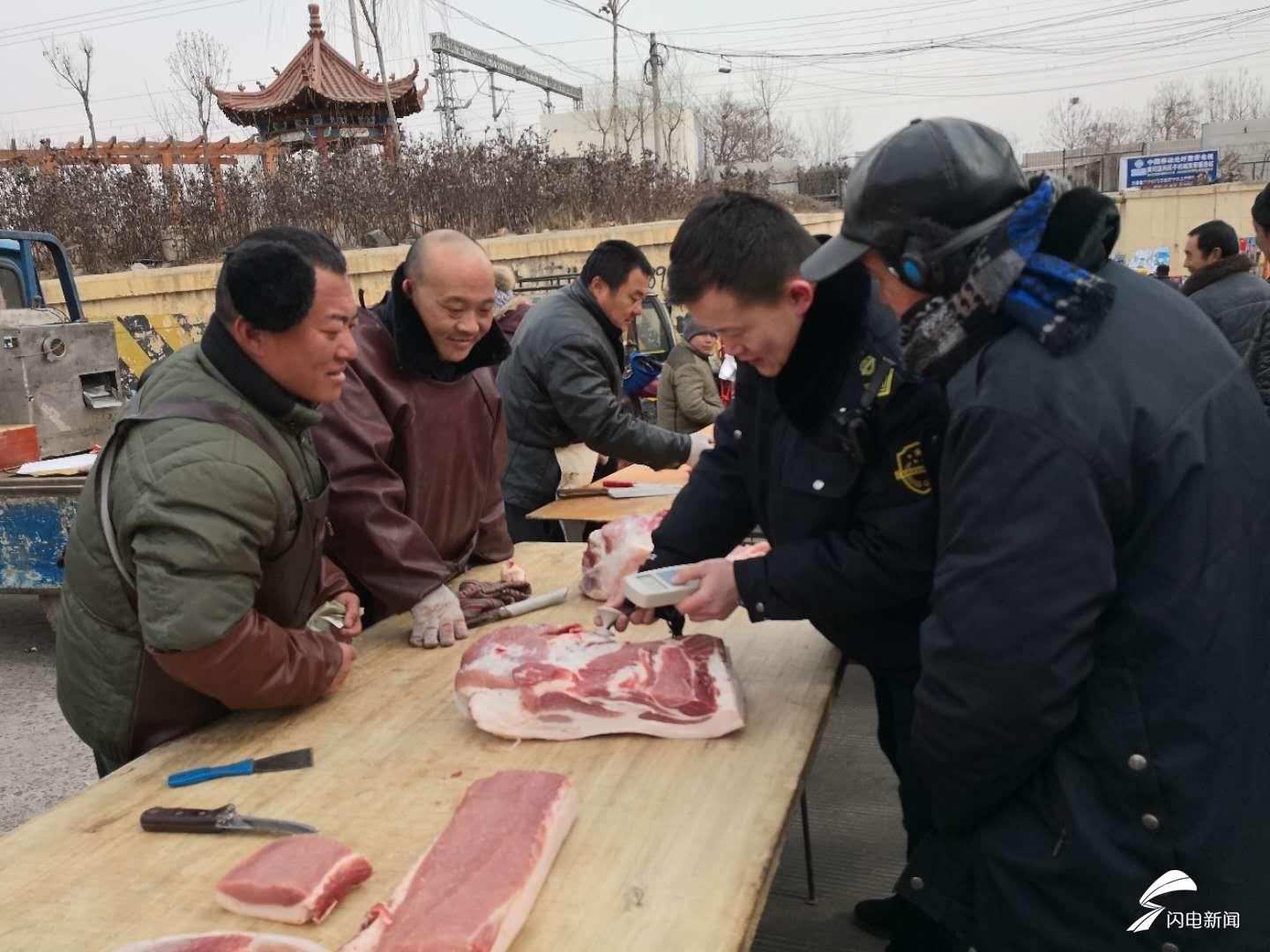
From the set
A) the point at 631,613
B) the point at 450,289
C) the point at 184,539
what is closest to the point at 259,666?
the point at 184,539

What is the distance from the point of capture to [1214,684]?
145cm

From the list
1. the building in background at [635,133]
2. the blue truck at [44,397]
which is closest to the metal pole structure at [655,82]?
the building in background at [635,133]

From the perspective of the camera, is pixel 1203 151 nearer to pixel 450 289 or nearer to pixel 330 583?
pixel 450 289

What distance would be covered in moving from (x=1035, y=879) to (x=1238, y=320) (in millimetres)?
5635

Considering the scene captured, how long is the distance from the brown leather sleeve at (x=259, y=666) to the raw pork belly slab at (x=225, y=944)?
2.17ft

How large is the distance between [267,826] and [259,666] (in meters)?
0.41

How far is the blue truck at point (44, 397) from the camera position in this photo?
6039 mm

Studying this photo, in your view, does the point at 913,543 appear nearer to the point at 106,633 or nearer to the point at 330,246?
the point at 330,246

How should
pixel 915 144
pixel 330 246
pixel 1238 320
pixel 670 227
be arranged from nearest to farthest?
pixel 915 144 < pixel 330 246 < pixel 1238 320 < pixel 670 227

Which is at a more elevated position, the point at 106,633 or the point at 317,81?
the point at 317,81

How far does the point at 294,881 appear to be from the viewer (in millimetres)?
1675

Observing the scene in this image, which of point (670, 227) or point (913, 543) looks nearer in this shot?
point (913, 543)

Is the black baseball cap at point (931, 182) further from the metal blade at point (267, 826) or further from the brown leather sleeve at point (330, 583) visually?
the brown leather sleeve at point (330, 583)

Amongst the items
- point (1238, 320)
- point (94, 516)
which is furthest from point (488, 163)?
point (94, 516)
